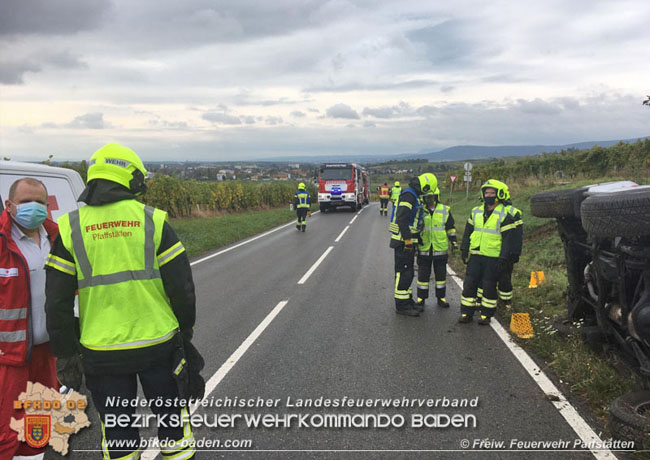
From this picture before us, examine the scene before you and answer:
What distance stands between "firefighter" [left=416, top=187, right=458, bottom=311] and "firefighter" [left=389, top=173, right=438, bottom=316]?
0.57 feet

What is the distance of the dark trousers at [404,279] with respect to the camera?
6566 millimetres

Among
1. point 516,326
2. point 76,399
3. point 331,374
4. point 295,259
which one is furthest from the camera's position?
point 295,259

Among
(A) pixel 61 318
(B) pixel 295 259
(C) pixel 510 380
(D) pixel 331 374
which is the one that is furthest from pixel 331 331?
(B) pixel 295 259

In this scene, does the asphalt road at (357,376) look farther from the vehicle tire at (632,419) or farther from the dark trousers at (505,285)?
the dark trousers at (505,285)

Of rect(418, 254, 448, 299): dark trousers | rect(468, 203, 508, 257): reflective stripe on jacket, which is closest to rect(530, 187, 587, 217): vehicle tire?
rect(468, 203, 508, 257): reflective stripe on jacket

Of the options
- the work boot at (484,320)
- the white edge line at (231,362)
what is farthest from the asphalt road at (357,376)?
the work boot at (484,320)

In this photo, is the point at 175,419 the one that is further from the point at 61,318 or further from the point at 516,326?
the point at 516,326

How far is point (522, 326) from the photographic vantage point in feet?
18.0

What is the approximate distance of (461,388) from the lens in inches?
163

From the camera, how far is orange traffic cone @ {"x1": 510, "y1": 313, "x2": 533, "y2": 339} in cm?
543

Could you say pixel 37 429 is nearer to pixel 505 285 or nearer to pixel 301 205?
pixel 505 285

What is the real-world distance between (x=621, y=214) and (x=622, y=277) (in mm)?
677

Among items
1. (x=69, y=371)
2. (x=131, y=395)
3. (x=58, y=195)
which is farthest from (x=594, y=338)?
(x=58, y=195)

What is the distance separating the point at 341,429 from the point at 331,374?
39.3 inches
